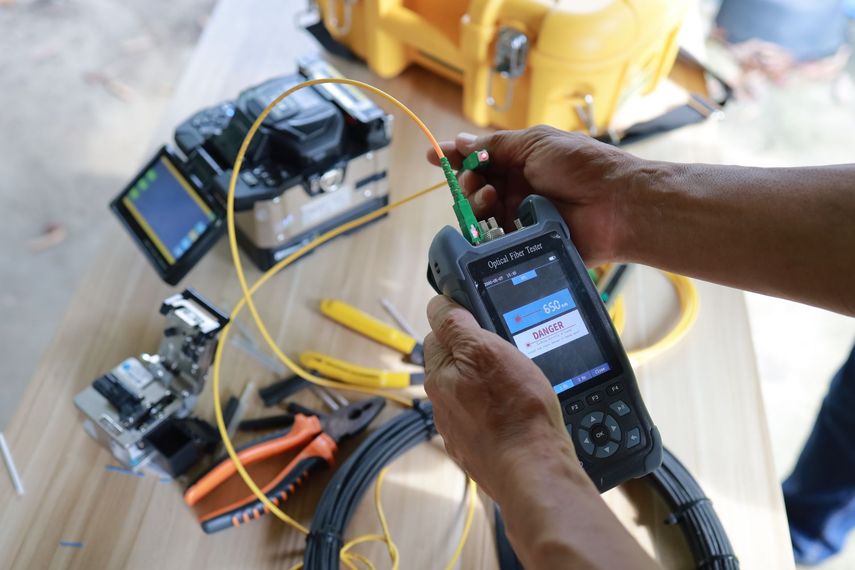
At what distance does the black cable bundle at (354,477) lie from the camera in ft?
2.50

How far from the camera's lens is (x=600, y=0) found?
3.55 feet

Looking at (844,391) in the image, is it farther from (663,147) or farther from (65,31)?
(65,31)

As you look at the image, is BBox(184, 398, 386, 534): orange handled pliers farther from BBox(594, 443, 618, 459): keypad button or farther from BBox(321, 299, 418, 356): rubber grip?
BBox(594, 443, 618, 459): keypad button

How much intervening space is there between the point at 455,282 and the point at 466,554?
12.6 inches

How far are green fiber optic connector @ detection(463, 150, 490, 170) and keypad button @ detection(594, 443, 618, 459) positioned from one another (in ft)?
1.09

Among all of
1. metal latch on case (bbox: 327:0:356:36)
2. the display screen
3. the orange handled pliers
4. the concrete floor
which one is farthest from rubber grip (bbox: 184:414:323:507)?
the concrete floor

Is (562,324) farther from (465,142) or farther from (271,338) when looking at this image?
(271,338)

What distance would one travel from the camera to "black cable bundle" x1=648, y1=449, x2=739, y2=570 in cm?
76

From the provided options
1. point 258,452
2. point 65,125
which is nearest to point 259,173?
point 258,452

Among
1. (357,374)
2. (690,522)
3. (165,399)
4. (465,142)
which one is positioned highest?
(465,142)

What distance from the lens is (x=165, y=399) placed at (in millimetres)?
839

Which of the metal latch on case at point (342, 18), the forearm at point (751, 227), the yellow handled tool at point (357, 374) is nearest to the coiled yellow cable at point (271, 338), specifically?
the yellow handled tool at point (357, 374)

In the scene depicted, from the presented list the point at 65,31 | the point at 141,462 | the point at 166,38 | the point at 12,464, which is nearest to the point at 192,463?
the point at 141,462

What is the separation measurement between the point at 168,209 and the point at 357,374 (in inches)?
13.0
